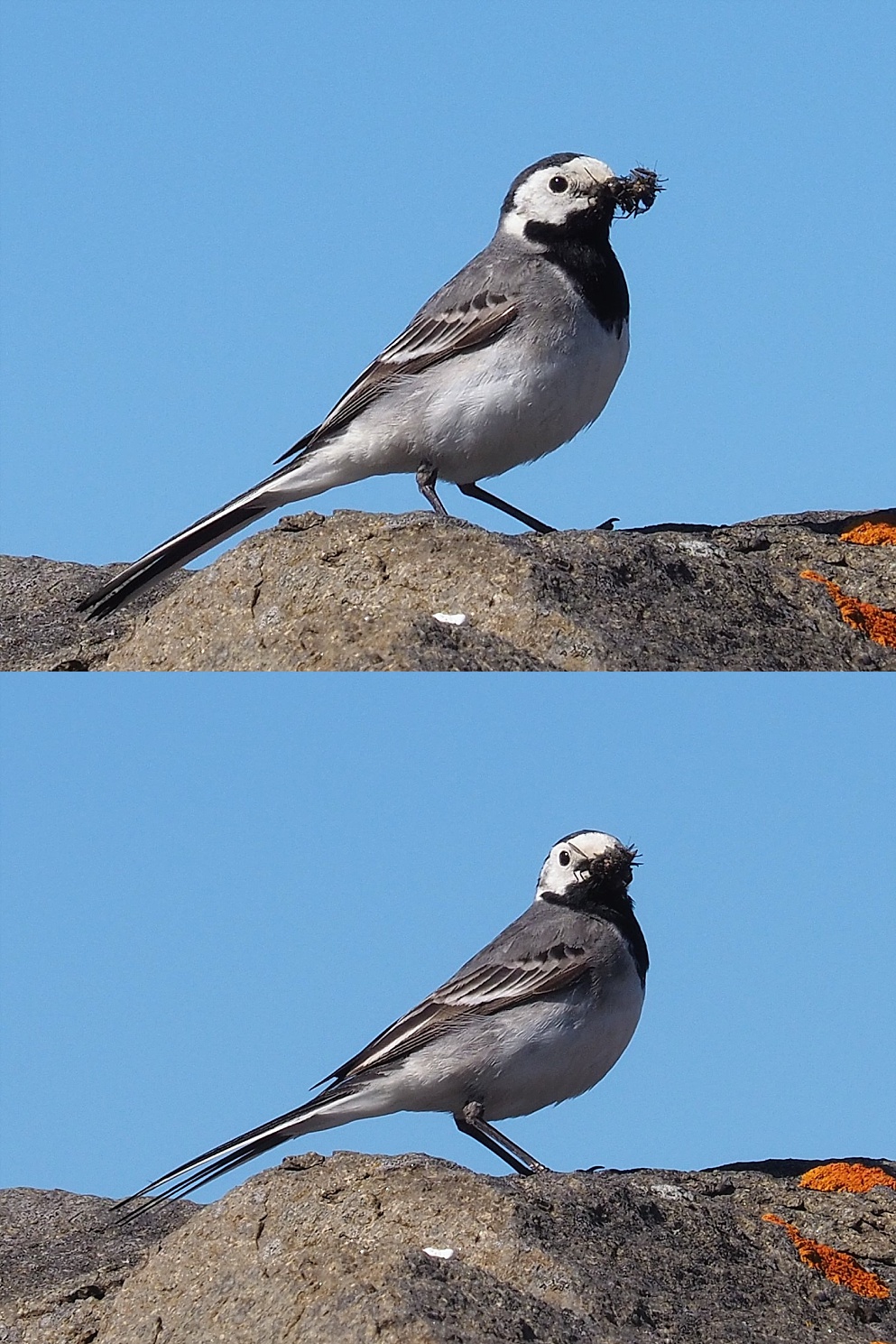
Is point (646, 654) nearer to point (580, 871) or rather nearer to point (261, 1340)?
point (580, 871)

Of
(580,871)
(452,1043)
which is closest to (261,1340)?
(452,1043)

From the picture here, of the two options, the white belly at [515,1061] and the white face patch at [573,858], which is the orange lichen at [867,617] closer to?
the white face patch at [573,858]

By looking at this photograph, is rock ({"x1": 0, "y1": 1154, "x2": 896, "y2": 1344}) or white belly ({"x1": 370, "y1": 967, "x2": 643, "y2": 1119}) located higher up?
white belly ({"x1": 370, "y1": 967, "x2": 643, "y2": 1119})

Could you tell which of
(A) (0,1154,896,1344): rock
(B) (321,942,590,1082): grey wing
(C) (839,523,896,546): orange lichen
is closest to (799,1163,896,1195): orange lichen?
(A) (0,1154,896,1344): rock

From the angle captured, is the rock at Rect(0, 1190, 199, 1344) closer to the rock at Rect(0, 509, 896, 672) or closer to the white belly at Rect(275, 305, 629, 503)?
the rock at Rect(0, 509, 896, 672)

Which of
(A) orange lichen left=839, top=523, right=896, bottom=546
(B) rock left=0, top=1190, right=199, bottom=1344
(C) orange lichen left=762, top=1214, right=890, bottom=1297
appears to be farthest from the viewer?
(A) orange lichen left=839, top=523, right=896, bottom=546

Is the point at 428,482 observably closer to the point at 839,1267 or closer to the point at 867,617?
the point at 867,617

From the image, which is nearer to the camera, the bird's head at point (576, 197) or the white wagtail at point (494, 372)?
the white wagtail at point (494, 372)

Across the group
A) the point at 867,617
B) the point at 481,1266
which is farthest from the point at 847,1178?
the point at 867,617

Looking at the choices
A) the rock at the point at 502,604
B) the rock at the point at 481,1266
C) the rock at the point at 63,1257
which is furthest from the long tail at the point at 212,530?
the rock at the point at 481,1266
